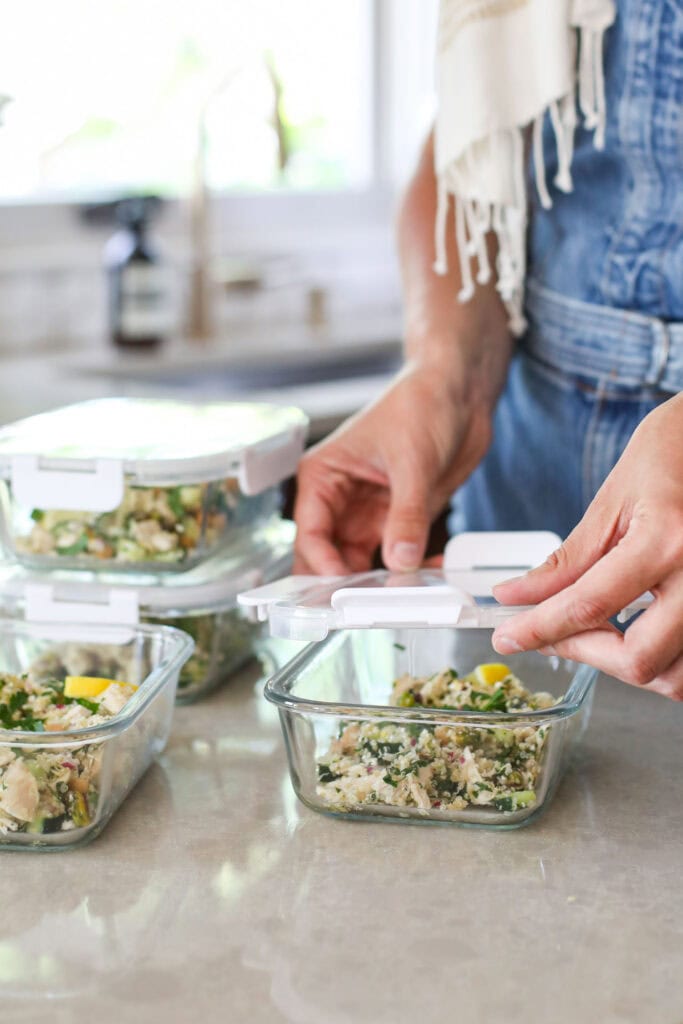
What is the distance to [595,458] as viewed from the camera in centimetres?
121

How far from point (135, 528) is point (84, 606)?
0.07 m

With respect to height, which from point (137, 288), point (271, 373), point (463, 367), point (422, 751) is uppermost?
point (463, 367)

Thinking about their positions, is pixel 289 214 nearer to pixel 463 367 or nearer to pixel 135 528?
pixel 463 367

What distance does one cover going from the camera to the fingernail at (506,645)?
754 mm

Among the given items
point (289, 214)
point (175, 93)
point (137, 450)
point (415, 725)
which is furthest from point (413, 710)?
point (289, 214)

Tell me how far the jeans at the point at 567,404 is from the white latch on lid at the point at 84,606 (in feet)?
1.57

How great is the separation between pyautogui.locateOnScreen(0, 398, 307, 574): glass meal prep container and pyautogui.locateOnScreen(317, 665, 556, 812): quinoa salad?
26 centimetres

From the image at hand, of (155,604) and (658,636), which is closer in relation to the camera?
(658,636)

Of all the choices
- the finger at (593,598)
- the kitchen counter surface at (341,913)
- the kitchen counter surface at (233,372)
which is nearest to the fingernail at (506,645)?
the finger at (593,598)

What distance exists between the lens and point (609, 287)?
3.81ft

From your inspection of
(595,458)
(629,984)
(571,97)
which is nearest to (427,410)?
(595,458)

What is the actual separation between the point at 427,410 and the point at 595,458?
0.58ft

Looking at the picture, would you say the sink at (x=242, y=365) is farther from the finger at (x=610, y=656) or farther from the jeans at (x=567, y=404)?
the finger at (x=610, y=656)

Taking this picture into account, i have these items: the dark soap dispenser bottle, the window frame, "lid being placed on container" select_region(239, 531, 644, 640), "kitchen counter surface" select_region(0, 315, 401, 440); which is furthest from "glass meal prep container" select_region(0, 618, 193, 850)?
the window frame
